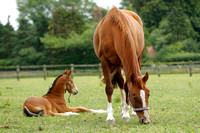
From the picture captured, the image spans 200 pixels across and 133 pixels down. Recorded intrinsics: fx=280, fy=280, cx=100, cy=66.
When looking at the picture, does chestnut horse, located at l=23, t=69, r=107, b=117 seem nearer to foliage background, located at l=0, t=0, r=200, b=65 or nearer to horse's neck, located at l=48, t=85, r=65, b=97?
horse's neck, located at l=48, t=85, r=65, b=97

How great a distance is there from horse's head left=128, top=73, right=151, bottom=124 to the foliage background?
112ft

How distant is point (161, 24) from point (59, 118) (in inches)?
1622

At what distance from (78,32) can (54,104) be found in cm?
4024

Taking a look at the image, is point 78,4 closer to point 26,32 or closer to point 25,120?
point 26,32

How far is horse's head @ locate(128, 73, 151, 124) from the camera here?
14.5 ft

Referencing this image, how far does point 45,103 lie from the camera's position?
601 centimetres

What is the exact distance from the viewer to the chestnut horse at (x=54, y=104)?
234 inches

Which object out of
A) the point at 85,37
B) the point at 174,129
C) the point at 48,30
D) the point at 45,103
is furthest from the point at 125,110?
the point at 48,30

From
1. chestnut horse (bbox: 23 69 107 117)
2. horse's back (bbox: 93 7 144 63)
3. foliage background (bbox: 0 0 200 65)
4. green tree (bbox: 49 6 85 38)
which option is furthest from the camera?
green tree (bbox: 49 6 85 38)

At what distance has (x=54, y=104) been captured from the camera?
20.5ft

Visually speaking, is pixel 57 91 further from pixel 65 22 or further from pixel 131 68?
pixel 65 22

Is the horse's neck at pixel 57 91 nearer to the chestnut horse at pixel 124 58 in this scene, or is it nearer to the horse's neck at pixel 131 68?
the chestnut horse at pixel 124 58

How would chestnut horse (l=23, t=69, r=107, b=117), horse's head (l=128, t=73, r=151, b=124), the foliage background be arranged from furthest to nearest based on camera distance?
the foliage background → chestnut horse (l=23, t=69, r=107, b=117) → horse's head (l=128, t=73, r=151, b=124)

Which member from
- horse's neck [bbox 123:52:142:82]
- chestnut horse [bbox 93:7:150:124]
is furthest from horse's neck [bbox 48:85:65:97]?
horse's neck [bbox 123:52:142:82]
